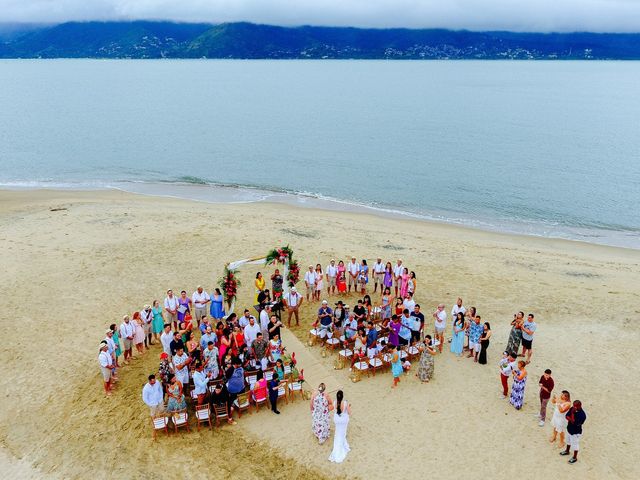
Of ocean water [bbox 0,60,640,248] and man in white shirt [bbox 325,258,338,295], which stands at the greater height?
man in white shirt [bbox 325,258,338,295]

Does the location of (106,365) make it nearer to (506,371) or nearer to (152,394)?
(152,394)

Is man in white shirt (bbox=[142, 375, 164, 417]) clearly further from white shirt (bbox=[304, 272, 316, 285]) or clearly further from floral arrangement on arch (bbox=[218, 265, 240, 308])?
white shirt (bbox=[304, 272, 316, 285])

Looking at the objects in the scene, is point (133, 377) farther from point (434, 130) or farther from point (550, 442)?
point (434, 130)

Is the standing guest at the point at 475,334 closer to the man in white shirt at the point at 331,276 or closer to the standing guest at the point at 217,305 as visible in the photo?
the man in white shirt at the point at 331,276

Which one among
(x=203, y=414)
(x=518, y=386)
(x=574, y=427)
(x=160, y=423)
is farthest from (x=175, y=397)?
(x=574, y=427)

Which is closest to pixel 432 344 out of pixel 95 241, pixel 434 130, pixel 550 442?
pixel 550 442

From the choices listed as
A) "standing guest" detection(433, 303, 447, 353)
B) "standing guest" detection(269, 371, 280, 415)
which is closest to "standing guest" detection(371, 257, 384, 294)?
"standing guest" detection(433, 303, 447, 353)
